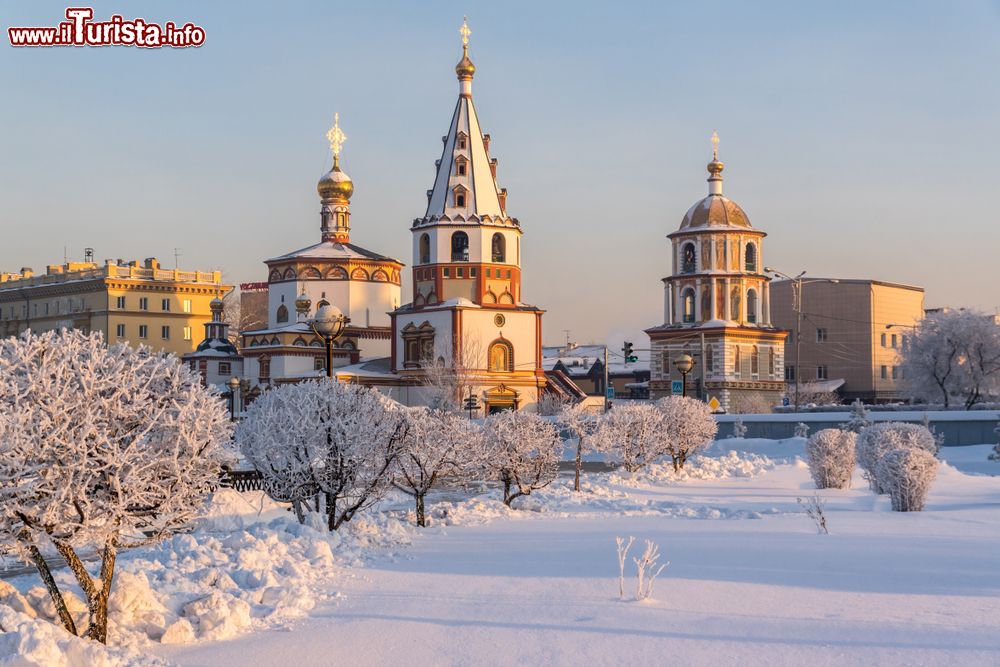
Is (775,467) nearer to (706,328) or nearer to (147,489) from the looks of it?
(147,489)

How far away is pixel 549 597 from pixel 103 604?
3.95 metres

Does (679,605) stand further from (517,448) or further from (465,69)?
(465,69)

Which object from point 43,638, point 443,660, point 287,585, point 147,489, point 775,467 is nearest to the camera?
point 43,638

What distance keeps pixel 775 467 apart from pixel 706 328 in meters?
29.1

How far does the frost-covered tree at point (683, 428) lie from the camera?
96.6ft

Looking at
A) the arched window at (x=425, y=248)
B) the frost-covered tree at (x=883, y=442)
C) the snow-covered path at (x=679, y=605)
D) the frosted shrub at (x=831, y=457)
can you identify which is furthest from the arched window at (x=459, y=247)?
the snow-covered path at (x=679, y=605)

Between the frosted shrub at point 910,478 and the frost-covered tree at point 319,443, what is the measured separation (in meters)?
7.93

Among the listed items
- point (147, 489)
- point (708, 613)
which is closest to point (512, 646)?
point (708, 613)

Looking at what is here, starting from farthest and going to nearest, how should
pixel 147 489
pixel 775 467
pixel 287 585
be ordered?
pixel 775 467, pixel 287 585, pixel 147 489

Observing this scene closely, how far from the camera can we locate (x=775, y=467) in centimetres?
3061

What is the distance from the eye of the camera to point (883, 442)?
22.6 meters

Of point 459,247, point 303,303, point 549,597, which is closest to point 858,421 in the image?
point 459,247

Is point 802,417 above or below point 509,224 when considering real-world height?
below

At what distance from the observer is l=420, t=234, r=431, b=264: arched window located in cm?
5956
